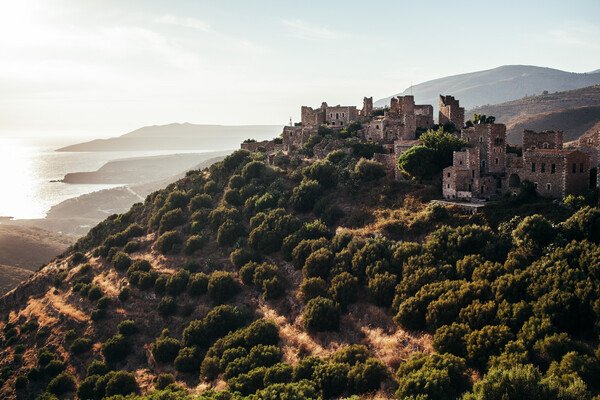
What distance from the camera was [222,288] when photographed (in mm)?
50312

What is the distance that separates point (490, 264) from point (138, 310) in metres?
39.8

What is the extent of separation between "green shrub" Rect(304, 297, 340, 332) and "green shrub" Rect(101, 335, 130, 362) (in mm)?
21087

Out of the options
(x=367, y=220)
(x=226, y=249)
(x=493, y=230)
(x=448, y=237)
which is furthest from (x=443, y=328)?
(x=226, y=249)

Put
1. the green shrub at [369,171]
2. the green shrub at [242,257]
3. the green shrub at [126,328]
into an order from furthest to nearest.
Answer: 1. the green shrub at [369,171]
2. the green shrub at [242,257]
3. the green shrub at [126,328]

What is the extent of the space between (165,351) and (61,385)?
436 inches

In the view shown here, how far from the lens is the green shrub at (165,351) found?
44.4 m

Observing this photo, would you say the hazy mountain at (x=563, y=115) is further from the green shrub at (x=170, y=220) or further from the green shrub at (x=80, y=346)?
the green shrub at (x=80, y=346)

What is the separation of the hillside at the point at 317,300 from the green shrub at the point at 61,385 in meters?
0.14

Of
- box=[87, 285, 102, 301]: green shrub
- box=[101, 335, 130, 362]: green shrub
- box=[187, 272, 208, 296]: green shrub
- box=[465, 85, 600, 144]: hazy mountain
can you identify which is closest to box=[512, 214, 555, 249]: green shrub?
box=[187, 272, 208, 296]: green shrub

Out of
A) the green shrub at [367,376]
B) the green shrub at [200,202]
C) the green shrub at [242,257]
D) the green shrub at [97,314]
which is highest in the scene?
the green shrub at [200,202]

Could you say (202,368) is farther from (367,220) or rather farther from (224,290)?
(367,220)

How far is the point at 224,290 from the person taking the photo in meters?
50.3

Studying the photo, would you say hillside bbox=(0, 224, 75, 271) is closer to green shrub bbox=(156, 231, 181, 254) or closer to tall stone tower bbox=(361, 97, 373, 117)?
green shrub bbox=(156, 231, 181, 254)

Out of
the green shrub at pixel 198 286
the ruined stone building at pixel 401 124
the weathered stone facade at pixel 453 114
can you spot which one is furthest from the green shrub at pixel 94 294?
the weathered stone facade at pixel 453 114
